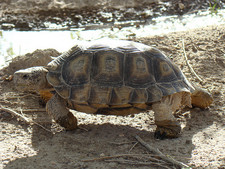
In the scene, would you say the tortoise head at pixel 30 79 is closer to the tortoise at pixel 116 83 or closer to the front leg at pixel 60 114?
the tortoise at pixel 116 83

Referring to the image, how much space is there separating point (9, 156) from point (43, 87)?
113cm

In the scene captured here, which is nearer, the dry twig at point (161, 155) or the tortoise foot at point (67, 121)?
the dry twig at point (161, 155)

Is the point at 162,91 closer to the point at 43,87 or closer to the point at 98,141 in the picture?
the point at 98,141

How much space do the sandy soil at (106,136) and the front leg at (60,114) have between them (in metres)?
0.13

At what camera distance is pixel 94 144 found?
3.91 meters

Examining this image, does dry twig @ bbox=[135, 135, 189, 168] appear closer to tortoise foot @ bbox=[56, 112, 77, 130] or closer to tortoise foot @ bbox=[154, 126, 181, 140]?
tortoise foot @ bbox=[154, 126, 181, 140]

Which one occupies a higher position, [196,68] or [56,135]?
[196,68]

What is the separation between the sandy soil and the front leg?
0.13m

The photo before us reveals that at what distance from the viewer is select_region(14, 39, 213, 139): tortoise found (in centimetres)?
397

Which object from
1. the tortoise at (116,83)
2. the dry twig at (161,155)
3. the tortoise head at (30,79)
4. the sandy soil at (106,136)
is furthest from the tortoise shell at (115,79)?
the dry twig at (161,155)

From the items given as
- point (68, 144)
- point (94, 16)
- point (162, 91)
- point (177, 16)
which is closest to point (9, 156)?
point (68, 144)

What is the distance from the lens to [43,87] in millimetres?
4520

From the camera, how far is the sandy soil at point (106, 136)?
138 inches

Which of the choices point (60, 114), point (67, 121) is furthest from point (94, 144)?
point (60, 114)
